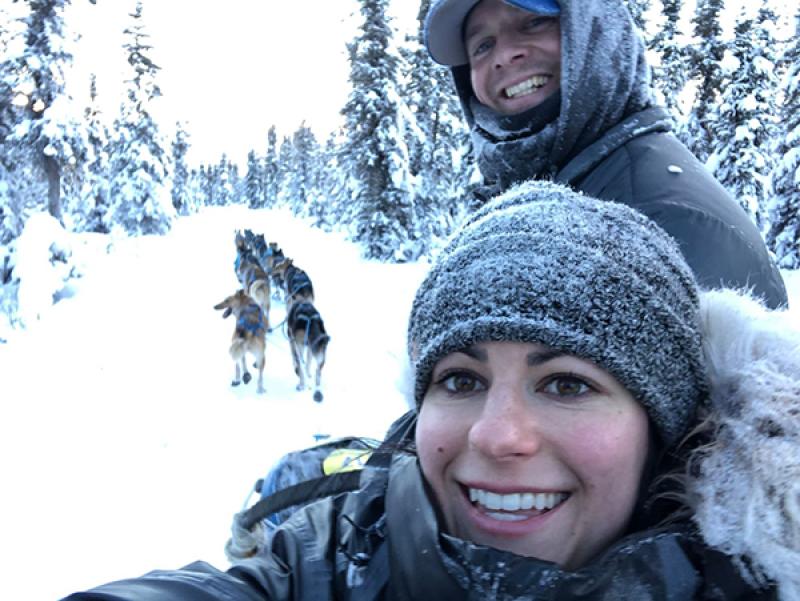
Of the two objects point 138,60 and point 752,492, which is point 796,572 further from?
point 138,60

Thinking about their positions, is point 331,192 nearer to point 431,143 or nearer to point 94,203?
point 431,143

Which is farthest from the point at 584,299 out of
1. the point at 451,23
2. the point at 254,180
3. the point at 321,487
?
the point at 254,180

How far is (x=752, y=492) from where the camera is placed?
1.02 meters

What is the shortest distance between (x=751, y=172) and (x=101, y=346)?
22.0 m

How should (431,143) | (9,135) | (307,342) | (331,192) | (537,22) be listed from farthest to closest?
(331,192)
(431,143)
(9,135)
(307,342)
(537,22)

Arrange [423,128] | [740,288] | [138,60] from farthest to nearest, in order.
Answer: [138,60]
[423,128]
[740,288]

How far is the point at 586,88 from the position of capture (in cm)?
186

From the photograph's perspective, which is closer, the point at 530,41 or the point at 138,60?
the point at 530,41

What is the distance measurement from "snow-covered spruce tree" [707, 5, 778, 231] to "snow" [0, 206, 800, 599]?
14.1 meters

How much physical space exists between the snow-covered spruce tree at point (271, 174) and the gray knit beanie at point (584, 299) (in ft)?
273

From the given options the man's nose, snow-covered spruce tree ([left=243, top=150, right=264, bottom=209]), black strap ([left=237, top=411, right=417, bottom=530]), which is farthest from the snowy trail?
snow-covered spruce tree ([left=243, top=150, right=264, bottom=209])

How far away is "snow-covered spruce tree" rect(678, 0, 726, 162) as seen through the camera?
2270 cm

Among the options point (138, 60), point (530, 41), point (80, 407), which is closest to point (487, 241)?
point (530, 41)

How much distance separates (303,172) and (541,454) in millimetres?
66458
